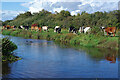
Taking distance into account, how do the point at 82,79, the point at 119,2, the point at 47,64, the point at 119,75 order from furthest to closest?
the point at 119,2 → the point at 47,64 → the point at 119,75 → the point at 82,79

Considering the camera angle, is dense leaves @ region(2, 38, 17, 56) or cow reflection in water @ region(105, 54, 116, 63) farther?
cow reflection in water @ region(105, 54, 116, 63)

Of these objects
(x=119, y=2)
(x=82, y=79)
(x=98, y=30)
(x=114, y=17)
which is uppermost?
(x=119, y=2)

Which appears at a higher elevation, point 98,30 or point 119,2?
point 119,2

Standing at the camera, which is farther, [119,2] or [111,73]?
[119,2]

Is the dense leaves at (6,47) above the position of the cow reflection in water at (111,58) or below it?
above

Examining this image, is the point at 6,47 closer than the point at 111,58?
Yes

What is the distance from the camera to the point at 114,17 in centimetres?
3731

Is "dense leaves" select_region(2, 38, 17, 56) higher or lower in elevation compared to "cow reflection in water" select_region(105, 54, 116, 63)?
higher

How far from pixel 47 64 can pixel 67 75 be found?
3.50 m

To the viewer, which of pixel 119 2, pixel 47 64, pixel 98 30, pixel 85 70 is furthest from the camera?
pixel 119 2

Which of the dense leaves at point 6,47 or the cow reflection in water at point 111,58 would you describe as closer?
the dense leaves at point 6,47

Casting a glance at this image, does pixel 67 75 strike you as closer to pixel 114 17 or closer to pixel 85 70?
pixel 85 70

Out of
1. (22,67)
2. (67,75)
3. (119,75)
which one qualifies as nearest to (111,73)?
(119,75)

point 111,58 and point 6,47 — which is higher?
point 6,47
